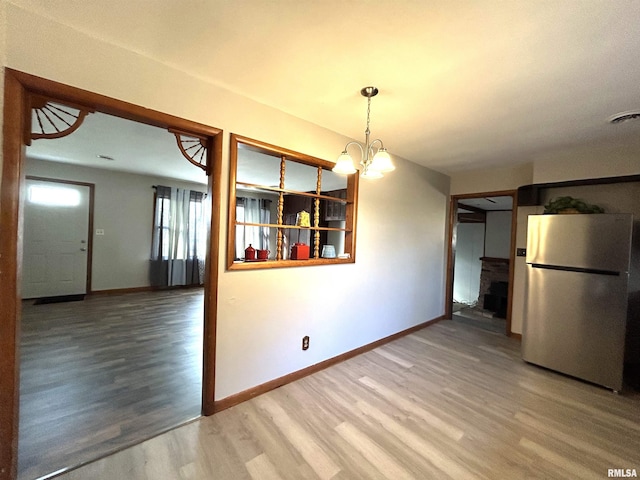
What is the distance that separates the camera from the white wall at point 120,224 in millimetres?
4941

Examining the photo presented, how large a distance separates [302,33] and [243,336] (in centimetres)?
204

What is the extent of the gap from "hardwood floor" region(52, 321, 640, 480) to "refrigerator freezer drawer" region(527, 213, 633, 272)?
1.17m

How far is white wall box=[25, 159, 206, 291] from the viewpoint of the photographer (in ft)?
16.2

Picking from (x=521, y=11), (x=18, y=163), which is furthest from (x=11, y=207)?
(x=521, y=11)

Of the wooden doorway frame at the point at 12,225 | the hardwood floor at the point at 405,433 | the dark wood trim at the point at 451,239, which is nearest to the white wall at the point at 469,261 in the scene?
the dark wood trim at the point at 451,239

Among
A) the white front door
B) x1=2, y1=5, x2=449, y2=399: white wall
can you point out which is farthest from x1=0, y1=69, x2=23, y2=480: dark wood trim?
the white front door

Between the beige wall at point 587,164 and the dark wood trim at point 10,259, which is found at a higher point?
the beige wall at point 587,164

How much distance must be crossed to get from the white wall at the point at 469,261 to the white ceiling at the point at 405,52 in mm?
4338

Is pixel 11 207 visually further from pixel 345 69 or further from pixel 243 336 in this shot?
pixel 345 69

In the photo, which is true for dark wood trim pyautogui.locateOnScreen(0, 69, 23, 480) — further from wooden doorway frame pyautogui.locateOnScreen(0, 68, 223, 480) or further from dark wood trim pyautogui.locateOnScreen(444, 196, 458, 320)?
dark wood trim pyautogui.locateOnScreen(444, 196, 458, 320)

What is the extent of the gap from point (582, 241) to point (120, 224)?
716cm

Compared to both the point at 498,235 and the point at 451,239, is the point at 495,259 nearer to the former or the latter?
the point at 498,235

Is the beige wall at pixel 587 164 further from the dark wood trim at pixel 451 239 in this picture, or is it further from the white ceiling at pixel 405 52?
the dark wood trim at pixel 451 239

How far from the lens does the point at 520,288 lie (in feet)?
11.3
